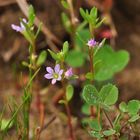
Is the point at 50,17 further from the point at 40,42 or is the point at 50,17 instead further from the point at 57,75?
the point at 57,75

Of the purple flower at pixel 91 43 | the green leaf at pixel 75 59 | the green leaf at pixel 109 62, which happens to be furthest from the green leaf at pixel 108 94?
the green leaf at pixel 75 59

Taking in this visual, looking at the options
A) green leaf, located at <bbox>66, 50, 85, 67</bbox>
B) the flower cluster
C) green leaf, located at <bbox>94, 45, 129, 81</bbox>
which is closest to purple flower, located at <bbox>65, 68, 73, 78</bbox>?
the flower cluster

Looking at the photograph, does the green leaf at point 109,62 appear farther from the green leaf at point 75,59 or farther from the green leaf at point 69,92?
the green leaf at point 69,92

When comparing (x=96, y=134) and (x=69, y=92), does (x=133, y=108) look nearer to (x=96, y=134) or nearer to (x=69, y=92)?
(x=96, y=134)

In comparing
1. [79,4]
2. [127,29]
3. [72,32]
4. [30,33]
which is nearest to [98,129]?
[30,33]

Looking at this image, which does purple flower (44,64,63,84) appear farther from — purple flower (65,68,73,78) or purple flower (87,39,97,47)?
purple flower (87,39,97,47)

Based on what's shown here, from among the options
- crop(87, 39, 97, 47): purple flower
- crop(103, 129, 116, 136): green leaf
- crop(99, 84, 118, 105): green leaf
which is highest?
crop(87, 39, 97, 47): purple flower
